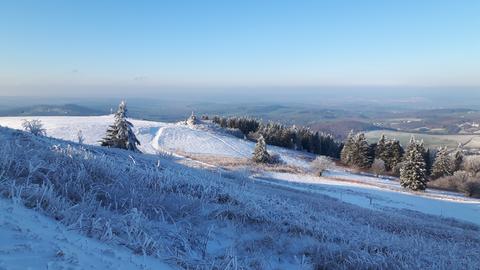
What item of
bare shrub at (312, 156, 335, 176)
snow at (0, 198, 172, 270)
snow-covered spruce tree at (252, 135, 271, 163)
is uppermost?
snow at (0, 198, 172, 270)

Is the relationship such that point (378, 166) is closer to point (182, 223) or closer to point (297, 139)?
point (297, 139)

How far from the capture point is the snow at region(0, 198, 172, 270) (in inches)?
111

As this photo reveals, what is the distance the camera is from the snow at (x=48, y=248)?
2828mm

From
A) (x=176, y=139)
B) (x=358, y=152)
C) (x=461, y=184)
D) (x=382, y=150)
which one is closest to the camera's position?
(x=461, y=184)

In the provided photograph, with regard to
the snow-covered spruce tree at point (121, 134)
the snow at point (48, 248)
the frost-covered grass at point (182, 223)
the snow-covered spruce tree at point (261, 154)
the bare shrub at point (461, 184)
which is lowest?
the bare shrub at point (461, 184)

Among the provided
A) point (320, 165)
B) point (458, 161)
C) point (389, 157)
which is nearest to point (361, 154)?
point (389, 157)

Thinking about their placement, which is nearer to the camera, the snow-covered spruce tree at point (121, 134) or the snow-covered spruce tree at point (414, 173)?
the snow-covered spruce tree at point (121, 134)

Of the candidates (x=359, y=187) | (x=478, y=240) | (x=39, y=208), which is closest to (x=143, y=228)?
(x=39, y=208)

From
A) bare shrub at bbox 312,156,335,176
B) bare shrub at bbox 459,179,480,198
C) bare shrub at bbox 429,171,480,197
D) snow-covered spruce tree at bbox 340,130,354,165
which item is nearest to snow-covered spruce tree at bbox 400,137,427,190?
bare shrub at bbox 459,179,480,198

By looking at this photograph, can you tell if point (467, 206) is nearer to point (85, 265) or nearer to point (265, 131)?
point (85, 265)

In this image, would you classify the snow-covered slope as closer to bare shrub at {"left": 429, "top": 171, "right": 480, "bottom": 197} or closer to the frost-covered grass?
bare shrub at {"left": 429, "top": 171, "right": 480, "bottom": 197}

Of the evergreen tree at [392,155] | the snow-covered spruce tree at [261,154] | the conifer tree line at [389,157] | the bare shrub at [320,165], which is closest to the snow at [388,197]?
the bare shrub at [320,165]

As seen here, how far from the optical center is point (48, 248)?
3070mm

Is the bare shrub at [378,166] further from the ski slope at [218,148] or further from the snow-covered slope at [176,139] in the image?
the snow-covered slope at [176,139]
